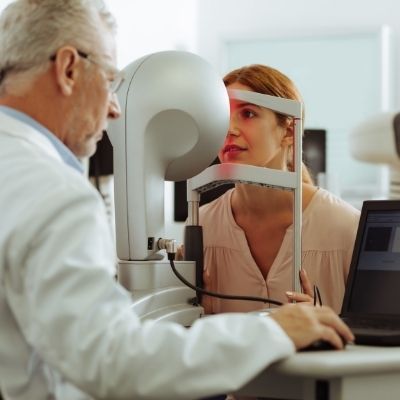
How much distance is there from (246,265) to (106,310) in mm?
960

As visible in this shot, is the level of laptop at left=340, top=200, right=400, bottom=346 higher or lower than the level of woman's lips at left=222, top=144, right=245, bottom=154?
lower

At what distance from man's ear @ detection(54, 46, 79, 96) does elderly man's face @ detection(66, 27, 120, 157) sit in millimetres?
17

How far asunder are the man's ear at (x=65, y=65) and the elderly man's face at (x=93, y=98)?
0.06ft

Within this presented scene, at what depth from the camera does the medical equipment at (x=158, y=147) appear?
1.46 metres

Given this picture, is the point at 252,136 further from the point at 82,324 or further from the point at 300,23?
the point at 300,23

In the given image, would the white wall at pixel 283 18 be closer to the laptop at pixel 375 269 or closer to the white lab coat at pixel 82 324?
the laptop at pixel 375 269

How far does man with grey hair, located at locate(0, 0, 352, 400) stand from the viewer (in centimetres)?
90

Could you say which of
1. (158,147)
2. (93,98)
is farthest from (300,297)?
(93,98)

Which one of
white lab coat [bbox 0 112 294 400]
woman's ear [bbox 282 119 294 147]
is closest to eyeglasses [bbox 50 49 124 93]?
white lab coat [bbox 0 112 294 400]

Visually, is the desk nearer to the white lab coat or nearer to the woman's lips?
the white lab coat

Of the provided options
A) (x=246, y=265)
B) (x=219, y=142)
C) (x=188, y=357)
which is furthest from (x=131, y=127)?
(x=188, y=357)

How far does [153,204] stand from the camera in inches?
59.4

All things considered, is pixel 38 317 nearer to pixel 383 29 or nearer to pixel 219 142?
pixel 219 142

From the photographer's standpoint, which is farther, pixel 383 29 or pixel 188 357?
pixel 383 29
